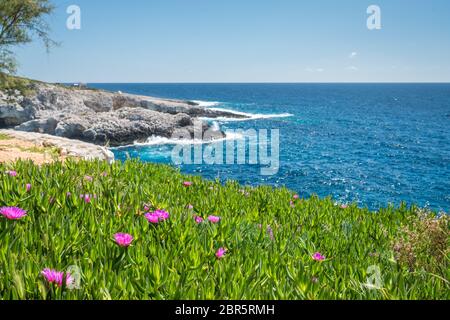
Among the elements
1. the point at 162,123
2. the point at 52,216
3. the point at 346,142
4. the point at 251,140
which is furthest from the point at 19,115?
the point at 52,216

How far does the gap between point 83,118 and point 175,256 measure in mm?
43317

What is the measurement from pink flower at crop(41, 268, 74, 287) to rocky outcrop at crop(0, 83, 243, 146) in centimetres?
3794

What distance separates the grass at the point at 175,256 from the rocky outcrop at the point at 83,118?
→ 36188 mm

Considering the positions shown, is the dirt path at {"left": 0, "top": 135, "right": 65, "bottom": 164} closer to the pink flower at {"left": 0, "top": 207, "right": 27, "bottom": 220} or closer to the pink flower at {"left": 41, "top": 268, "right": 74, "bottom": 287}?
the pink flower at {"left": 0, "top": 207, "right": 27, "bottom": 220}

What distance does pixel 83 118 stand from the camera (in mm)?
42750

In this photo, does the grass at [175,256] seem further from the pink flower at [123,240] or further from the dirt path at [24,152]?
the dirt path at [24,152]

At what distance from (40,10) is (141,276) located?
19150 mm

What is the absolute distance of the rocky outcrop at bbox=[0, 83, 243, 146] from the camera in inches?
1633

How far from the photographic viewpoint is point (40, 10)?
58.3 ft

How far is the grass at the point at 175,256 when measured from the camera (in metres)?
2.19
